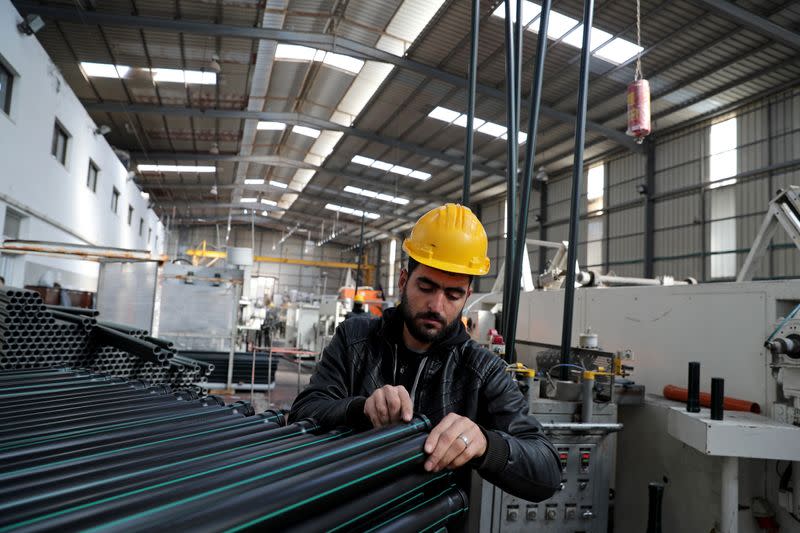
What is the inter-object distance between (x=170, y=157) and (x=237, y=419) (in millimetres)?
15983

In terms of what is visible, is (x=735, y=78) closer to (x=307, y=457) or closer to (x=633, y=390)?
(x=633, y=390)

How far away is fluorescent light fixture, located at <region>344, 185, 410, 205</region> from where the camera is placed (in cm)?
1966

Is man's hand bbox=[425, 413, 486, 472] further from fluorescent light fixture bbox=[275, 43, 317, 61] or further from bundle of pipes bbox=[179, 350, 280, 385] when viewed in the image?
fluorescent light fixture bbox=[275, 43, 317, 61]

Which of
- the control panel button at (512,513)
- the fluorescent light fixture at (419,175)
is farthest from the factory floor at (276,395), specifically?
the fluorescent light fixture at (419,175)

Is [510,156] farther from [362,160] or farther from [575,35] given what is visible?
[362,160]

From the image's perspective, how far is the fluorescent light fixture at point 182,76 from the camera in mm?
10719

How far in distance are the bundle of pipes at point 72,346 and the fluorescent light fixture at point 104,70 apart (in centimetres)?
878

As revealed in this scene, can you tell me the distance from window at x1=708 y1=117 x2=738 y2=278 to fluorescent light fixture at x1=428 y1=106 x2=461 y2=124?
5.58 m

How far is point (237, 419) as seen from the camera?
1502 mm

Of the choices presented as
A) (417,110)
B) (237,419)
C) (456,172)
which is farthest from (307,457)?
(456,172)

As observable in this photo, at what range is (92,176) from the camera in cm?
1124

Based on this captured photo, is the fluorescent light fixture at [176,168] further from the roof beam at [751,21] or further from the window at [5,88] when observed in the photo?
the roof beam at [751,21]

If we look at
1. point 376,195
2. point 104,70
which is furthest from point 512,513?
point 376,195

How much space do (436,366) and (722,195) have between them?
454 inches
